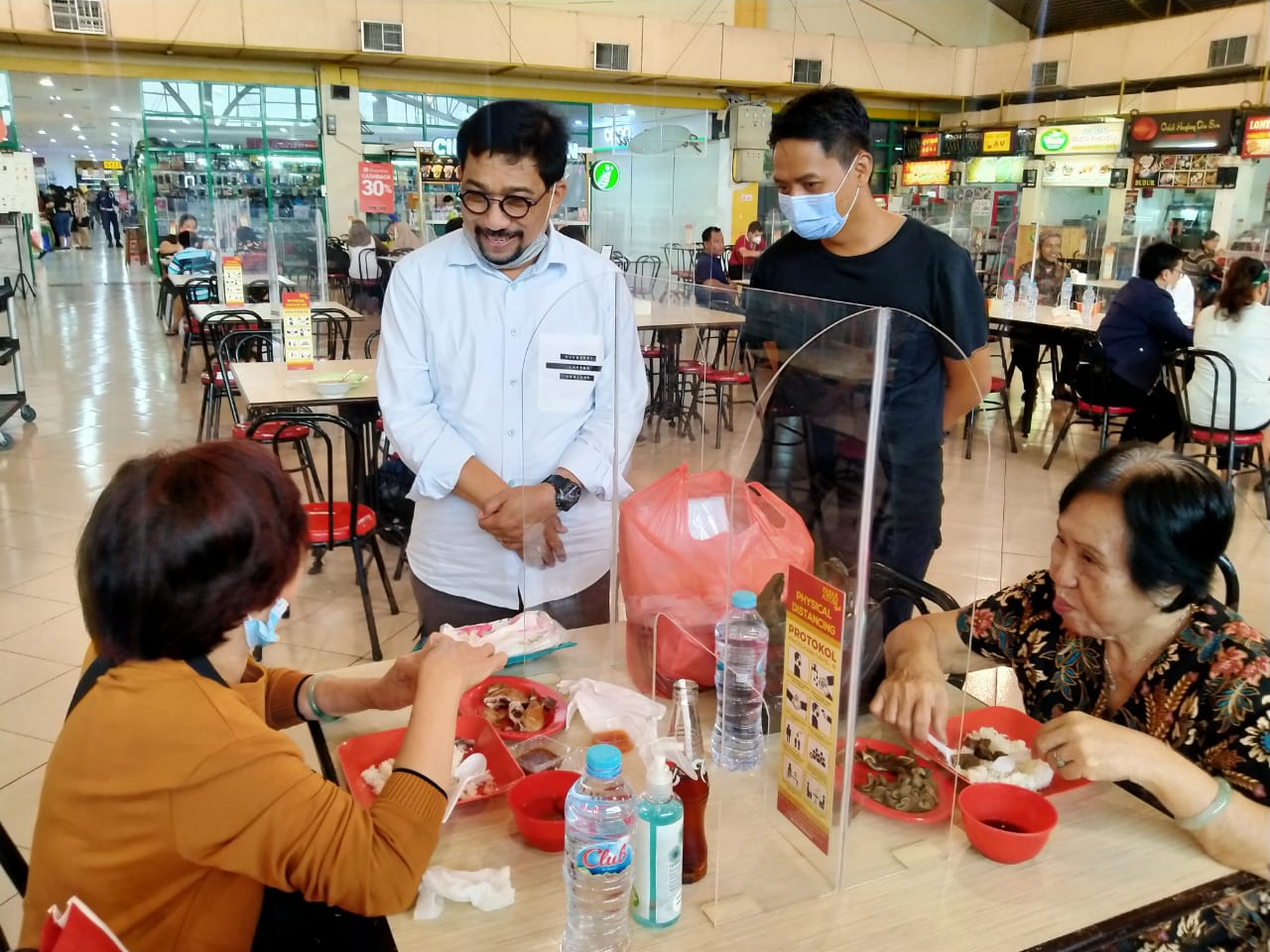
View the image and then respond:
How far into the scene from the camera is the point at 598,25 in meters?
12.0

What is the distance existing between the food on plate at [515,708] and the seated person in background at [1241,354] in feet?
14.6

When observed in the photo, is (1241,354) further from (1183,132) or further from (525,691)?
(1183,132)

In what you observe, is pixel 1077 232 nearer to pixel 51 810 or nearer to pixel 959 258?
pixel 959 258

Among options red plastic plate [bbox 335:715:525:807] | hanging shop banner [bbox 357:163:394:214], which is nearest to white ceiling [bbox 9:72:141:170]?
hanging shop banner [bbox 357:163:394:214]

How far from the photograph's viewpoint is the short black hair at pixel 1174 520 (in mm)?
1271

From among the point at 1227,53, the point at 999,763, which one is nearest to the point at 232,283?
the point at 999,763

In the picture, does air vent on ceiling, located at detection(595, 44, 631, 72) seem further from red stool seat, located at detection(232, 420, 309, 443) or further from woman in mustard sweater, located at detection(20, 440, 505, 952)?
woman in mustard sweater, located at detection(20, 440, 505, 952)

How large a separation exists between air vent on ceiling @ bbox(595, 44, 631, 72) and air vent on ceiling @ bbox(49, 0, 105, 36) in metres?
5.52

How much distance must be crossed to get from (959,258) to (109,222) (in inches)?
800

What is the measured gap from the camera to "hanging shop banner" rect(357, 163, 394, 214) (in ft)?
28.7

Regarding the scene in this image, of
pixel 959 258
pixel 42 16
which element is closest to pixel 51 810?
pixel 959 258

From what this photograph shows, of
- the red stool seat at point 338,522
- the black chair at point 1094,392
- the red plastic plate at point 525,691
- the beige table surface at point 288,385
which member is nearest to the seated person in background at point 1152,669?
the red plastic plate at point 525,691

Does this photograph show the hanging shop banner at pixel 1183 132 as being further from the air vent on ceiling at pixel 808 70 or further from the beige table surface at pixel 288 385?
the beige table surface at pixel 288 385

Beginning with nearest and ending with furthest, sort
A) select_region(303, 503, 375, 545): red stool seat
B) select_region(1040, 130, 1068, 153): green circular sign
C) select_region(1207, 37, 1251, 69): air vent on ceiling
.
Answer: select_region(303, 503, 375, 545): red stool seat < select_region(1207, 37, 1251, 69): air vent on ceiling < select_region(1040, 130, 1068, 153): green circular sign
